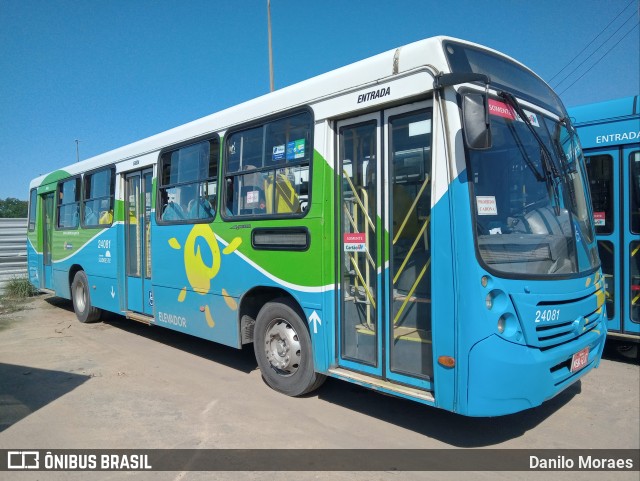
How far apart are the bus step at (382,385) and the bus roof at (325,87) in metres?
2.40

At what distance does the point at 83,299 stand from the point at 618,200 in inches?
372

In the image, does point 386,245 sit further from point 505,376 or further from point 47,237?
point 47,237

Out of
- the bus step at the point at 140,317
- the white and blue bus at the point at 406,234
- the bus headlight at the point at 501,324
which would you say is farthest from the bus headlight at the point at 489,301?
the bus step at the point at 140,317

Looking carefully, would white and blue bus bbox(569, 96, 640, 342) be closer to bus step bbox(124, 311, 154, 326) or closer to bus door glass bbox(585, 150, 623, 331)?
bus door glass bbox(585, 150, 623, 331)

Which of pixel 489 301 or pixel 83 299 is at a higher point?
pixel 489 301

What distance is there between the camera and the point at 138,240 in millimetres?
8234

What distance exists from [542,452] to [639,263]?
10.9 feet

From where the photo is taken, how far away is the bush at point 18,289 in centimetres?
1429

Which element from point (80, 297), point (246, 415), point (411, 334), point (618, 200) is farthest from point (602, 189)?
point (80, 297)

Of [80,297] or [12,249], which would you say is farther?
[12,249]

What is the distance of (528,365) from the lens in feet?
12.0

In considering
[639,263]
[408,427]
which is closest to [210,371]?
[408,427]

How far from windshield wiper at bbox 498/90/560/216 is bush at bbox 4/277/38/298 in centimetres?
1448

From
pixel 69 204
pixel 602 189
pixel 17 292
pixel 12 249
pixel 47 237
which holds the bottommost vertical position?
pixel 17 292
